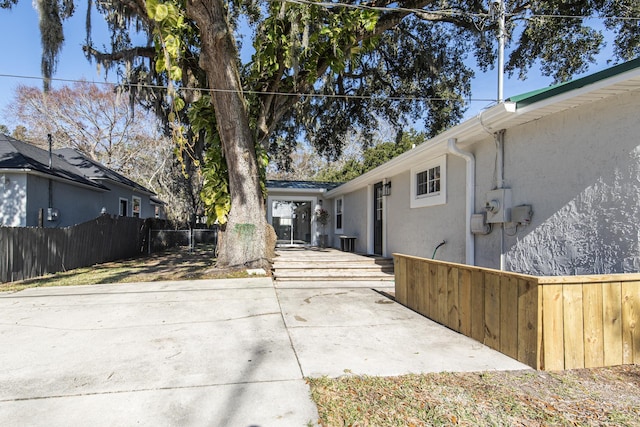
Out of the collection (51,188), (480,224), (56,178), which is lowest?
(480,224)

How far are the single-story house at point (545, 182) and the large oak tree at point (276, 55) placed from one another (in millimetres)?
3365

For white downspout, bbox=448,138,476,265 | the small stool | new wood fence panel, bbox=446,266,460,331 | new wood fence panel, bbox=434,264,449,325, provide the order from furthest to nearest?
the small stool < white downspout, bbox=448,138,476,265 < new wood fence panel, bbox=434,264,449,325 < new wood fence panel, bbox=446,266,460,331

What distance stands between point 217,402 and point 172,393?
16.4 inches

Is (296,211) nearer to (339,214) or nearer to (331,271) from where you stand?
(339,214)

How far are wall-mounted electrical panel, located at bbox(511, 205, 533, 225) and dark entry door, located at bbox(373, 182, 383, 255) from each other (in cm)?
549

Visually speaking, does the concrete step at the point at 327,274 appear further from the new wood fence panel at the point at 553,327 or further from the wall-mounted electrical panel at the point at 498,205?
the new wood fence panel at the point at 553,327

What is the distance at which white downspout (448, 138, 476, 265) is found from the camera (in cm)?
602

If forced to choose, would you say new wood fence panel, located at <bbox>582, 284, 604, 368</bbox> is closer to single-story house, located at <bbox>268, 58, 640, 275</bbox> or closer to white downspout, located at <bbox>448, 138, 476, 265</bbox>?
single-story house, located at <bbox>268, 58, 640, 275</bbox>

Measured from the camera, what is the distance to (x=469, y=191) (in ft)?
19.8

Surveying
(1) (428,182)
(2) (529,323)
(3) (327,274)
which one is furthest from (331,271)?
(2) (529,323)

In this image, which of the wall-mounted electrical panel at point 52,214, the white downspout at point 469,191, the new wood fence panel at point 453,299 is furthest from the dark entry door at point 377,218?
the wall-mounted electrical panel at point 52,214

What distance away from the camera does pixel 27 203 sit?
1083 centimetres

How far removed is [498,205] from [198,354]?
14.9 feet

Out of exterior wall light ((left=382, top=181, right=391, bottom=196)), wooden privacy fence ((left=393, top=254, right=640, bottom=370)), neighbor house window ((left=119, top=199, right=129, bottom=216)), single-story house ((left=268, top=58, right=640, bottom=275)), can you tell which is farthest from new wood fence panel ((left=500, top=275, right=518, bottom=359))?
neighbor house window ((left=119, top=199, right=129, bottom=216))
